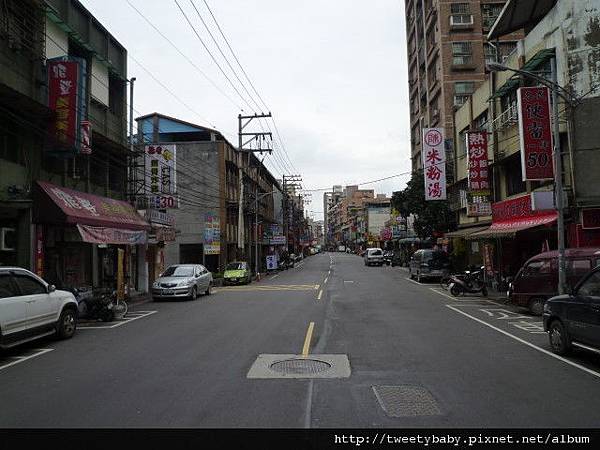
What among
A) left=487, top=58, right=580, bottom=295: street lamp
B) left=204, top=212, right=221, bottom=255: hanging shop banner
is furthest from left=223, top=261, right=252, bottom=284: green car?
left=487, top=58, right=580, bottom=295: street lamp

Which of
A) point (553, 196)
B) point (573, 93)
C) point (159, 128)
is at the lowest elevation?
point (553, 196)

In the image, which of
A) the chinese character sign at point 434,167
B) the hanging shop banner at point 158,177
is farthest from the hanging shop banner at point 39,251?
the chinese character sign at point 434,167

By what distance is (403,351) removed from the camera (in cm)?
954

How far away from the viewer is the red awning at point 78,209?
16.3 metres

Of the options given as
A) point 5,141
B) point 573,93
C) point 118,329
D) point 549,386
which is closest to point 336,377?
point 549,386

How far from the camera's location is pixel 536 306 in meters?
15.4

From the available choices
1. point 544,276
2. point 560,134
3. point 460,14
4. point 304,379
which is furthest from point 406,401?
point 460,14

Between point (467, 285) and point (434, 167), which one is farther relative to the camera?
point (434, 167)

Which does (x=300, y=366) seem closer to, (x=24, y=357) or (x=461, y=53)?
(x=24, y=357)

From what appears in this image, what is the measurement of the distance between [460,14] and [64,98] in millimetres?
42206

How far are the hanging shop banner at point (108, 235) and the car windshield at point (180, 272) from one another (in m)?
2.00

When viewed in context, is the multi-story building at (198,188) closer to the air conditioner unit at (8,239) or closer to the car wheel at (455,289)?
the car wheel at (455,289)
